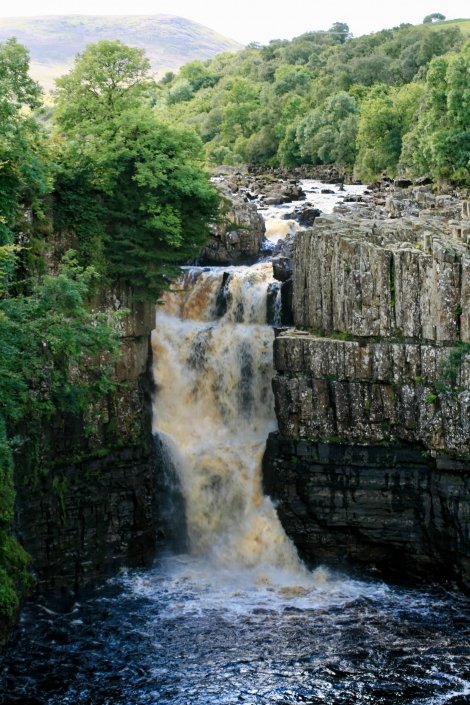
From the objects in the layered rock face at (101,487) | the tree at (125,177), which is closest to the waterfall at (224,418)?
the layered rock face at (101,487)

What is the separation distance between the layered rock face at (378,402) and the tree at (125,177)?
229 inches

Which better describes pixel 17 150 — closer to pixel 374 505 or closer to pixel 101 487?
pixel 101 487

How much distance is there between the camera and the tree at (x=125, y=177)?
151 ft

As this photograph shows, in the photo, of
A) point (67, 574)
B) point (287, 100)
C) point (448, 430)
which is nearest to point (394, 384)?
point (448, 430)

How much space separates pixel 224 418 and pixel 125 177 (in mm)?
11895

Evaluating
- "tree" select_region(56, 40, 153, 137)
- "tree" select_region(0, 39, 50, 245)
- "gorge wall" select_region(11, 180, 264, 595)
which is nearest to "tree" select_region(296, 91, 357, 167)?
"tree" select_region(56, 40, 153, 137)

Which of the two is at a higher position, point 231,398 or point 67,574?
point 231,398

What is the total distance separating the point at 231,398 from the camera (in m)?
50.4

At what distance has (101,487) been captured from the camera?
4684cm

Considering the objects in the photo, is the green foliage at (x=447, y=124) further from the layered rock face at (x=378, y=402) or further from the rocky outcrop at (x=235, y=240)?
the layered rock face at (x=378, y=402)

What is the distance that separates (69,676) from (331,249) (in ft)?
68.6

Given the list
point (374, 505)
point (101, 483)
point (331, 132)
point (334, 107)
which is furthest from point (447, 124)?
point (101, 483)

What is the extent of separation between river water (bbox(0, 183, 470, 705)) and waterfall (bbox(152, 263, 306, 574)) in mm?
57

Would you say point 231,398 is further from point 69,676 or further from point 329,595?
point 69,676
